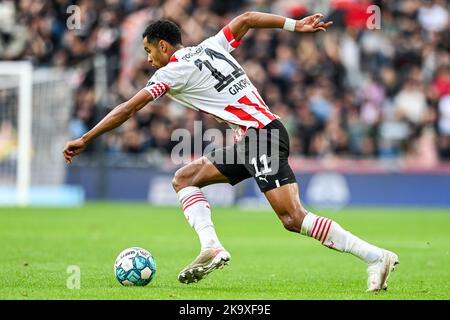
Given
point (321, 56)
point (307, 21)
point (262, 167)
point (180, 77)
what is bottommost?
point (262, 167)

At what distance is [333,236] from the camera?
831cm

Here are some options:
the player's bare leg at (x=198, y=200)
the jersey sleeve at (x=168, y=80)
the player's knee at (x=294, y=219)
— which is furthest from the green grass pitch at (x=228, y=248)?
the jersey sleeve at (x=168, y=80)

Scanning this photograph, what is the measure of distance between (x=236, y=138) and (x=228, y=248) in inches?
183

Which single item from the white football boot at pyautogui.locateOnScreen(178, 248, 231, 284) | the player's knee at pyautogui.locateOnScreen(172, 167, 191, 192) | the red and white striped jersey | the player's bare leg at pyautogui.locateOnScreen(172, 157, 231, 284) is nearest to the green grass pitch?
the white football boot at pyautogui.locateOnScreen(178, 248, 231, 284)

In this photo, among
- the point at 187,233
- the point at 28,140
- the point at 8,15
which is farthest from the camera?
the point at 8,15

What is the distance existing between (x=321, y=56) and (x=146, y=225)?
925 cm

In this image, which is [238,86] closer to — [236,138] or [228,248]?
[236,138]

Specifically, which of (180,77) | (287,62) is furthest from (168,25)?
(287,62)

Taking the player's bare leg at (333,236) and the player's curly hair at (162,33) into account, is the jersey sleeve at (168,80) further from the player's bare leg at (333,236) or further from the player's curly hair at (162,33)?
the player's bare leg at (333,236)

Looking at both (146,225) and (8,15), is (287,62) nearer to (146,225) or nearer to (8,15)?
(8,15)

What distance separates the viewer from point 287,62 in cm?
2433

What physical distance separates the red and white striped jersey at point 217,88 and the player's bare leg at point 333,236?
2.48ft

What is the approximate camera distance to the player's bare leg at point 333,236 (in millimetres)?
8234

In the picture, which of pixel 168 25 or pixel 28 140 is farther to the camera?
pixel 28 140
